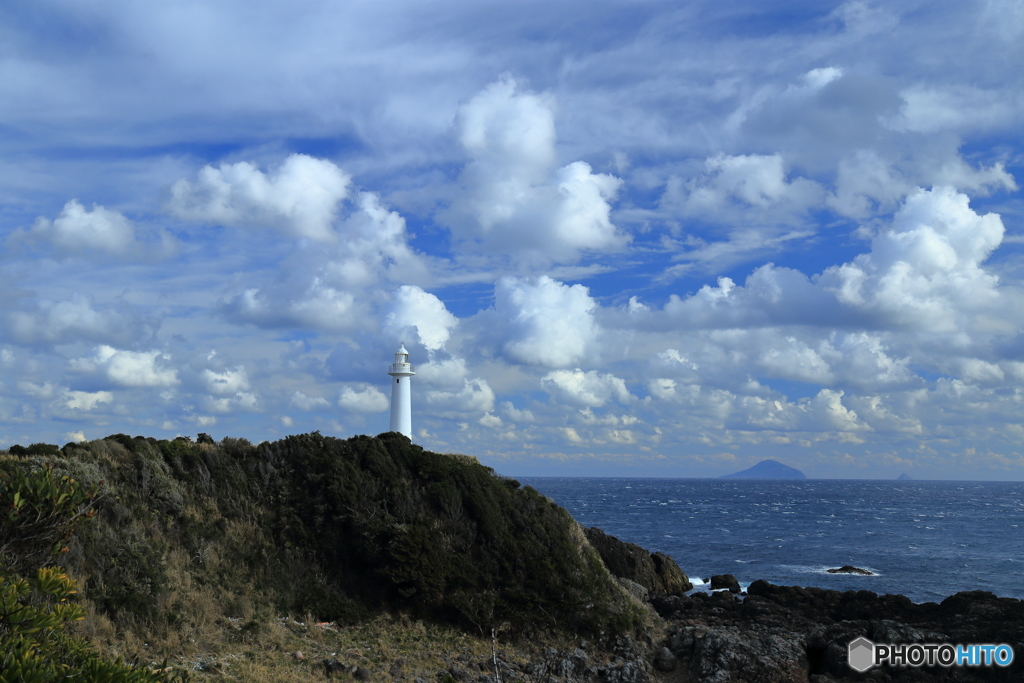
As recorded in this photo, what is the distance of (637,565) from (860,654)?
13.7 m

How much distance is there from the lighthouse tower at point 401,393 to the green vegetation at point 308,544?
47.3 feet

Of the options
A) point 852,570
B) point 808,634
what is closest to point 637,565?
point 808,634

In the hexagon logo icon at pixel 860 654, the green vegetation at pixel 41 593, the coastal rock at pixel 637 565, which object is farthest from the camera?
the coastal rock at pixel 637 565

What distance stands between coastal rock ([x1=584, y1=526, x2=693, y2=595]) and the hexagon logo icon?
11.8 m

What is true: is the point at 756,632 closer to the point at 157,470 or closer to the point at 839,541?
the point at 157,470

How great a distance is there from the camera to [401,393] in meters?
41.9

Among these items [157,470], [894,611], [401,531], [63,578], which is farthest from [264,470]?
[894,611]

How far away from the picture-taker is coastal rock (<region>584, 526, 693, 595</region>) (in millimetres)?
32531

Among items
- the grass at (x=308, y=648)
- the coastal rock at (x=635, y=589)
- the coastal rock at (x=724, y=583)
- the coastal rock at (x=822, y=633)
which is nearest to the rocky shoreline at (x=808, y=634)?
the coastal rock at (x=822, y=633)

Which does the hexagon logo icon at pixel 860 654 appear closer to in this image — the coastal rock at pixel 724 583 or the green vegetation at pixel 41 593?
the coastal rock at pixel 724 583

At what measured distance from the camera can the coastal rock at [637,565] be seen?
3253 cm

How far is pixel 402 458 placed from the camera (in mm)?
26219

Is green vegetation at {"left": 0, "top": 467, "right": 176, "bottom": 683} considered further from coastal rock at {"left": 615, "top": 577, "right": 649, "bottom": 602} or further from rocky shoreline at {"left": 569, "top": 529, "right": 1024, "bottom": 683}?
coastal rock at {"left": 615, "top": 577, "right": 649, "bottom": 602}

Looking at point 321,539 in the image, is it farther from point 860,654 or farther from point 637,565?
point 860,654
